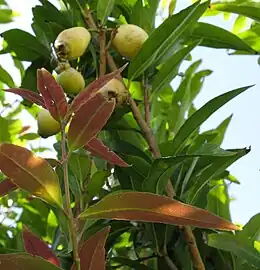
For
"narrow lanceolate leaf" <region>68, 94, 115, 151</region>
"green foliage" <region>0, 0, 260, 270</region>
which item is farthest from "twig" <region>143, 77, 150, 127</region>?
"narrow lanceolate leaf" <region>68, 94, 115, 151</region>

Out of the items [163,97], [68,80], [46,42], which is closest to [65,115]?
[68,80]

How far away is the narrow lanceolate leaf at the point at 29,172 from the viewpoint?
0.54m

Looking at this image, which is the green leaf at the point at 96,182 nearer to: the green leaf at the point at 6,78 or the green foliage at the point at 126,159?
the green foliage at the point at 126,159

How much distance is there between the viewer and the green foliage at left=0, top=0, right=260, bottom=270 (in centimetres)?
56

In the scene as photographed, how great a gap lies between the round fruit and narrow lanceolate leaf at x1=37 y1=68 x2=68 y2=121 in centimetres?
29

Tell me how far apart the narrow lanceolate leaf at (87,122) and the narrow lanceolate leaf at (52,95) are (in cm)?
2

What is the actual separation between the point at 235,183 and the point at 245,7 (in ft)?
1.10

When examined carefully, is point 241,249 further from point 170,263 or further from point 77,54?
point 77,54

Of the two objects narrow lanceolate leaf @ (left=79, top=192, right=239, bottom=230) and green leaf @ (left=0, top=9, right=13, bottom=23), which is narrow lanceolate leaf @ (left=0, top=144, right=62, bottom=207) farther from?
green leaf @ (left=0, top=9, right=13, bottom=23)

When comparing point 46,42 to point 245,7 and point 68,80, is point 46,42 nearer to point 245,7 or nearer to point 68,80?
point 68,80

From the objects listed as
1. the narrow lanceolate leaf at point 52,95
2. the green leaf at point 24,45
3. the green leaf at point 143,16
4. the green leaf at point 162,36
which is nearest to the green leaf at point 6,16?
the green leaf at point 24,45

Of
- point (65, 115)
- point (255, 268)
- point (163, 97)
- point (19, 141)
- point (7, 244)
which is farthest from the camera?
point (19, 141)

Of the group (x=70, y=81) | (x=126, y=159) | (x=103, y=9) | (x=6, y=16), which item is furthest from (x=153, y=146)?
(x=6, y=16)

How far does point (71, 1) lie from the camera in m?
1.04
